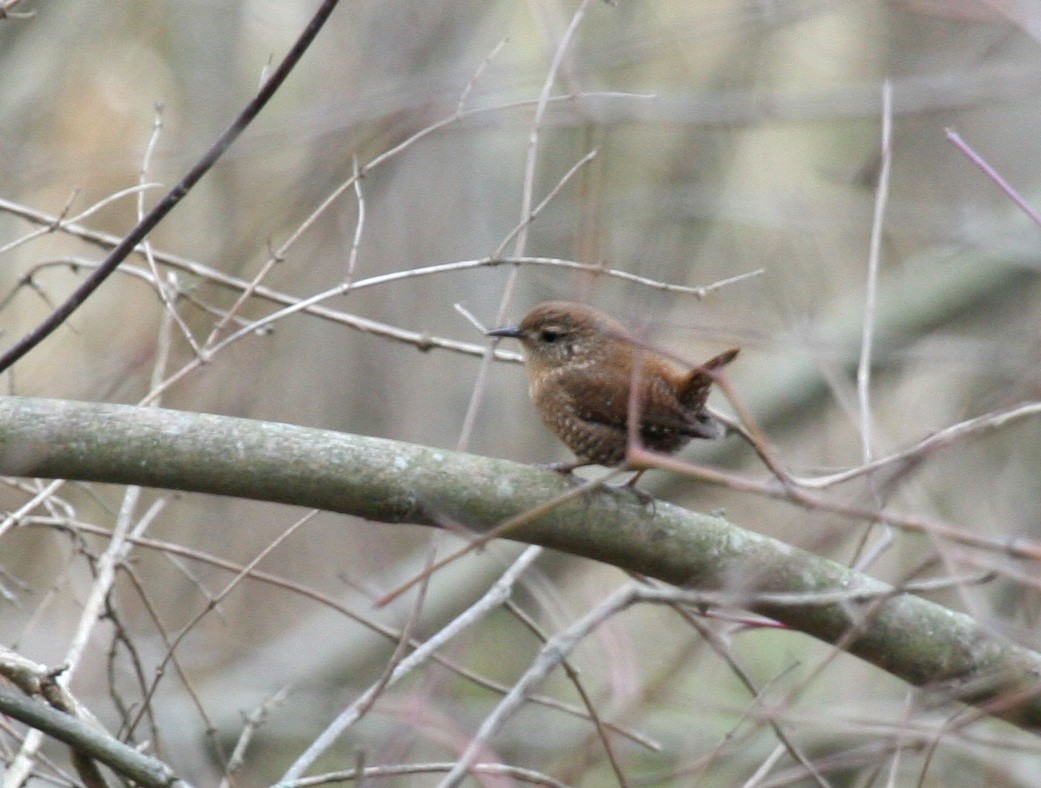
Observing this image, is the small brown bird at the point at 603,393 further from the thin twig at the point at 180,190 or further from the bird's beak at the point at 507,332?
the thin twig at the point at 180,190

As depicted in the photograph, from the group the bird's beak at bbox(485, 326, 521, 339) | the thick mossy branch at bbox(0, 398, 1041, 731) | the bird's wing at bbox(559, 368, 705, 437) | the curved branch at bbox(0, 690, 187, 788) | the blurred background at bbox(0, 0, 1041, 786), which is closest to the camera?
the curved branch at bbox(0, 690, 187, 788)

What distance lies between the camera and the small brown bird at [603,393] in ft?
10.6

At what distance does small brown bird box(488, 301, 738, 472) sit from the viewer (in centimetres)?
325

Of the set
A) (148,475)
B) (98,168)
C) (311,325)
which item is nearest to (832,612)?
(148,475)

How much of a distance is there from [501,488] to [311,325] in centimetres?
519

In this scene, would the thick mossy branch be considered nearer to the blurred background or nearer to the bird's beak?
the bird's beak

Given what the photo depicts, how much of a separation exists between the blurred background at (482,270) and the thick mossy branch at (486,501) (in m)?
2.19

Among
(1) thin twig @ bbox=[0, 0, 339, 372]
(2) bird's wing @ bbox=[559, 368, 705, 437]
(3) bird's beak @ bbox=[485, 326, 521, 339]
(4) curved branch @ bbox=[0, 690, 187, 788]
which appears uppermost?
(1) thin twig @ bbox=[0, 0, 339, 372]

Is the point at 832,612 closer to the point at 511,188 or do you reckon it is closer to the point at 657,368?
the point at 657,368

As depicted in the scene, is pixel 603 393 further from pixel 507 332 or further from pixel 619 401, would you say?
pixel 507 332

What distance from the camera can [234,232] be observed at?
20.6ft

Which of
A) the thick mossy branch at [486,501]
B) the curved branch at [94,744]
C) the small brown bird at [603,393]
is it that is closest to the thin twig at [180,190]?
the thick mossy branch at [486,501]

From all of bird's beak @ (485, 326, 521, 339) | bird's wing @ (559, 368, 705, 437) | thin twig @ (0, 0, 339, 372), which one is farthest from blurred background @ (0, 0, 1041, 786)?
thin twig @ (0, 0, 339, 372)

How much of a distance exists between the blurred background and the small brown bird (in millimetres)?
1566
